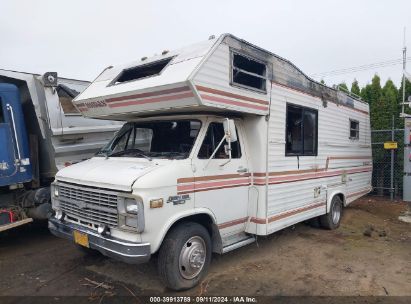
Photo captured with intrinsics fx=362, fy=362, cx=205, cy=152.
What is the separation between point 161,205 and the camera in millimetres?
4176

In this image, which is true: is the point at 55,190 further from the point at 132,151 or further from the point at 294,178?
the point at 294,178

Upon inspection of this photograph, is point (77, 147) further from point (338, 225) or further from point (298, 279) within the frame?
point (338, 225)

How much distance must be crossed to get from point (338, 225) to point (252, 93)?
14.1 feet

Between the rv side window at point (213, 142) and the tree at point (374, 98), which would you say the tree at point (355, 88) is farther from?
the rv side window at point (213, 142)

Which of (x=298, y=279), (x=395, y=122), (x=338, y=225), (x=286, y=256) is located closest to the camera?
(x=298, y=279)

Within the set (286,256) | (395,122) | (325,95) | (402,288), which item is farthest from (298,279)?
(395,122)

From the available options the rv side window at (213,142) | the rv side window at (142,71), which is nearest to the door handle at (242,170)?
the rv side window at (213,142)

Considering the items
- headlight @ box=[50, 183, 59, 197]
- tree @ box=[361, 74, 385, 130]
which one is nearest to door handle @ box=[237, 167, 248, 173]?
headlight @ box=[50, 183, 59, 197]

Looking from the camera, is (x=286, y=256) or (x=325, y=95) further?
(x=325, y=95)

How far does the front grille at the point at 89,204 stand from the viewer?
4.29 meters

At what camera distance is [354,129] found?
343 inches

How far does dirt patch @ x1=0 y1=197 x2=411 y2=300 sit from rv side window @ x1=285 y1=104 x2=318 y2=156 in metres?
1.74

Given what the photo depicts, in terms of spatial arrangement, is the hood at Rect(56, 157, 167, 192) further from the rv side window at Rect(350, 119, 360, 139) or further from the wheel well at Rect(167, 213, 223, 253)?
the rv side window at Rect(350, 119, 360, 139)

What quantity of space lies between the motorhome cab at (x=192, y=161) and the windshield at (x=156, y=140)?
16mm
